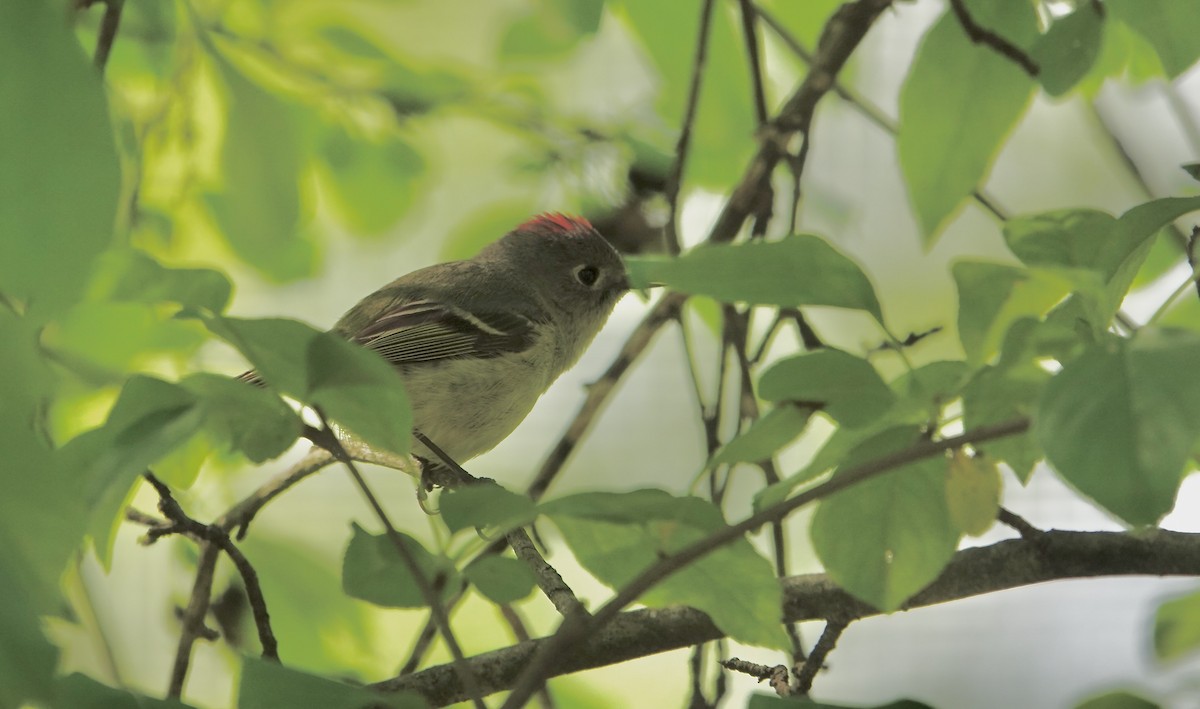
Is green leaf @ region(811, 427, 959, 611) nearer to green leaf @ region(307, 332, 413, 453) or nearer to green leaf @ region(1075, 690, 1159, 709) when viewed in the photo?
green leaf @ region(1075, 690, 1159, 709)

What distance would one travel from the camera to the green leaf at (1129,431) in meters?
0.72

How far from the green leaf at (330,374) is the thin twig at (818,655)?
607 millimetres

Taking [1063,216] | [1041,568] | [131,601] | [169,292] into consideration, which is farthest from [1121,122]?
[131,601]

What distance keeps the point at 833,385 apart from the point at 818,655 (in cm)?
51

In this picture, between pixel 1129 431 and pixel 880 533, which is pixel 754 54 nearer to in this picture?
pixel 880 533

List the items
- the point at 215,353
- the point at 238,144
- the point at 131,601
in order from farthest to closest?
the point at 131,601, the point at 215,353, the point at 238,144

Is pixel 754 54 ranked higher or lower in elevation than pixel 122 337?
higher

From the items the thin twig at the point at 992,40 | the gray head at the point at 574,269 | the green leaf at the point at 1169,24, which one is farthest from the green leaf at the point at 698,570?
the gray head at the point at 574,269

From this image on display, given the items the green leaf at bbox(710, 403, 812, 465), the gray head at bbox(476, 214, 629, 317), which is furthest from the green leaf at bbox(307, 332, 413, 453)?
the gray head at bbox(476, 214, 629, 317)

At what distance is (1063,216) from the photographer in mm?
1040

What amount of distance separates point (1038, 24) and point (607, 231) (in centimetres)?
176

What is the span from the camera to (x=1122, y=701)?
98 cm

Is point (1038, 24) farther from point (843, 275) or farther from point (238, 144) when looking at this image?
point (238, 144)

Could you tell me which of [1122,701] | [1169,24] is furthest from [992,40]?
[1122,701]
